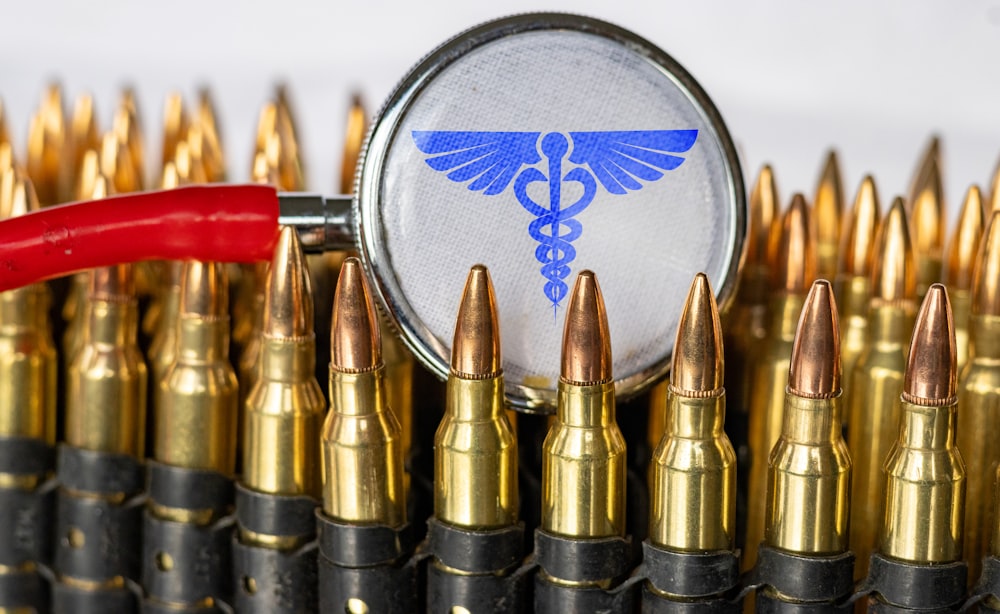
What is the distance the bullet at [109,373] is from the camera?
1070mm

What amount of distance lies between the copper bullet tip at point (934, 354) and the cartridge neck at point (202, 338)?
0.53 metres

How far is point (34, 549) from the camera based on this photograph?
3.72 feet

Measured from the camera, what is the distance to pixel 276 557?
994 mm

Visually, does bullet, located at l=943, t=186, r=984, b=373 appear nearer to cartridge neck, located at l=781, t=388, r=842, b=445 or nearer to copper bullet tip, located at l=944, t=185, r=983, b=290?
copper bullet tip, located at l=944, t=185, r=983, b=290

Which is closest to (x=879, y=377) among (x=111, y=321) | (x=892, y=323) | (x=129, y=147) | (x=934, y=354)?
(x=892, y=323)

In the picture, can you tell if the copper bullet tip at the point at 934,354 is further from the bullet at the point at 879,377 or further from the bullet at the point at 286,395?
the bullet at the point at 286,395

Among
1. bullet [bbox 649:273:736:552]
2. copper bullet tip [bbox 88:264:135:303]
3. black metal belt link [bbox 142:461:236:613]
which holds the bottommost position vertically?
black metal belt link [bbox 142:461:236:613]

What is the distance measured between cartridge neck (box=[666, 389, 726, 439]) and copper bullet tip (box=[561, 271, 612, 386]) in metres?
0.05

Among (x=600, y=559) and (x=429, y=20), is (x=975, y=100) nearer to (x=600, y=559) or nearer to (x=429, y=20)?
(x=429, y=20)

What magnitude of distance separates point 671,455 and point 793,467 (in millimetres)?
85

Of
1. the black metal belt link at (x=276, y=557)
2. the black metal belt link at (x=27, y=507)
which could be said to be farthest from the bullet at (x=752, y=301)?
the black metal belt link at (x=27, y=507)

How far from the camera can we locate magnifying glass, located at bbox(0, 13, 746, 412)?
0.97m

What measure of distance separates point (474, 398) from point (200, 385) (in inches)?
10.2

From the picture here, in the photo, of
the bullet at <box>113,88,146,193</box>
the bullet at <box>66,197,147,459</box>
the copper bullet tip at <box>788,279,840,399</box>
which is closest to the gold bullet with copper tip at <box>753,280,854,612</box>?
the copper bullet tip at <box>788,279,840,399</box>
